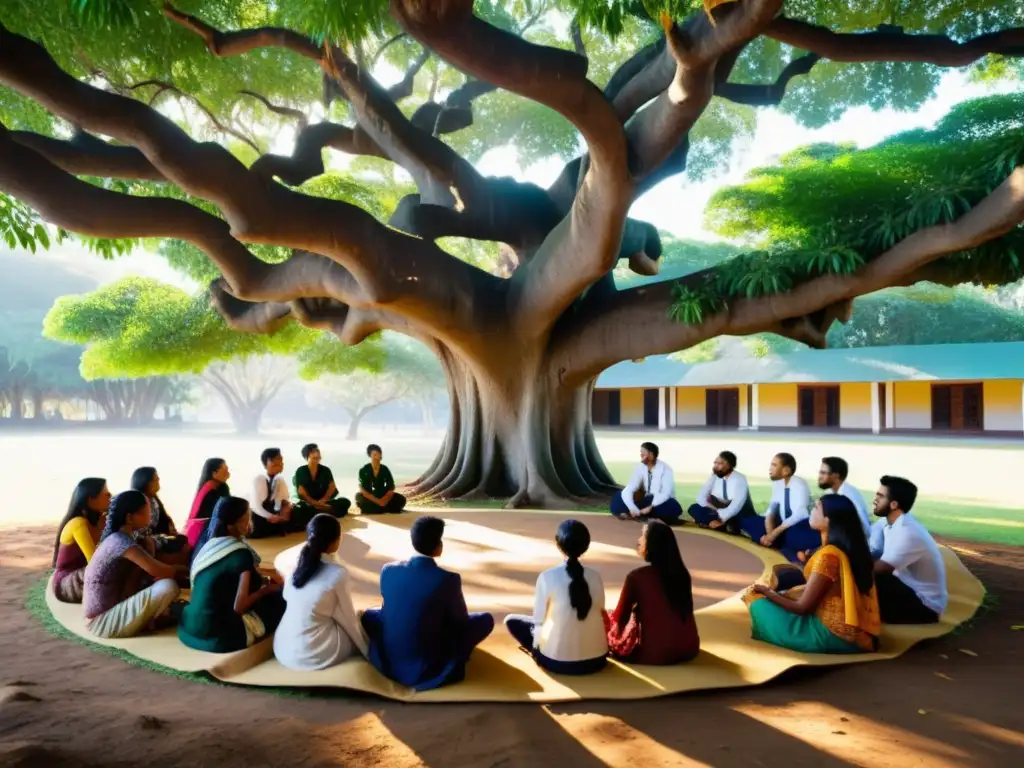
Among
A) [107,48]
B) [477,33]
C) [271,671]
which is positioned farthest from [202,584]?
[107,48]

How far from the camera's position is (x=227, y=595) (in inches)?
163

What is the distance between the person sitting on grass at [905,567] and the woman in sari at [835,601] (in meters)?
0.62

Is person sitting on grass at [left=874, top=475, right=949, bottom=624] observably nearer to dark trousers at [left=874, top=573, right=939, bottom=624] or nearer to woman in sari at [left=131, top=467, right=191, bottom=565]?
dark trousers at [left=874, top=573, right=939, bottom=624]

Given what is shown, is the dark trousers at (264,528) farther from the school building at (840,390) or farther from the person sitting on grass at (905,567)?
the school building at (840,390)

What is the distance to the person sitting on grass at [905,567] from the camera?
474 cm

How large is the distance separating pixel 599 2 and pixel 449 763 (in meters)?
4.21

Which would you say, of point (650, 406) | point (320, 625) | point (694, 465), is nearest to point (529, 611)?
point (320, 625)

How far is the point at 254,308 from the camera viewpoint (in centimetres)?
1153

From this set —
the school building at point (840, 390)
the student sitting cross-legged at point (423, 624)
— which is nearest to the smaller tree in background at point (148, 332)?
the student sitting cross-legged at point (423, 624)

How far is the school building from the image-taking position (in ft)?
83.8

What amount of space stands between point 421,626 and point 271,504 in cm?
453

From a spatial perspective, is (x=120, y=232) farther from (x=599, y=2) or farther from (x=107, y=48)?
(x=599, y=2)

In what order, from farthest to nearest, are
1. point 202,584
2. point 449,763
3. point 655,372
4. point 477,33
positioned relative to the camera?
point 655,372
point 477,33
point 202,584
point 449,763

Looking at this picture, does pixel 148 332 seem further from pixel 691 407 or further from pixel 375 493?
pixel 691 407
